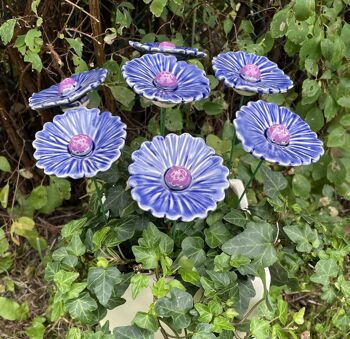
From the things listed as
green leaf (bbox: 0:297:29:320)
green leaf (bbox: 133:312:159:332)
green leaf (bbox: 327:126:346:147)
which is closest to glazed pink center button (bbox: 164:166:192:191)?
green leaf (bbox: 133:312:159:332)

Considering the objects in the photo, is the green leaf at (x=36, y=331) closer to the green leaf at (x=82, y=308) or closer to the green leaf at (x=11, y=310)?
the green leaf at (x=11, y=310)

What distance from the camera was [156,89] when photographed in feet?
2.67

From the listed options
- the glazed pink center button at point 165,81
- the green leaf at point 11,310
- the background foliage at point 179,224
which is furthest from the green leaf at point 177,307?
the green leaf at point 11,310

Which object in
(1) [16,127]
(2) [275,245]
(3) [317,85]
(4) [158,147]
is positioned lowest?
(1) [16,127]

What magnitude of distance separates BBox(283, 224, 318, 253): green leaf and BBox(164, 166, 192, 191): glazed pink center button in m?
0.26

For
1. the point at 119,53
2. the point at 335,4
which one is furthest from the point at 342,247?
the point at 119,53

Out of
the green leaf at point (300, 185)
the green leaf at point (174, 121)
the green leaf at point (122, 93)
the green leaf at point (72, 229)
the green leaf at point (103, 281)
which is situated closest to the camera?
the green leaf at point (103, 281)

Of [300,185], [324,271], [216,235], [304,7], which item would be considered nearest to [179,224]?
[216,235]

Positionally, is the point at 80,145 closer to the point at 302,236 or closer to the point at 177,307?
the point at 177,307

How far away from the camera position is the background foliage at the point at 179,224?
2.80 feet

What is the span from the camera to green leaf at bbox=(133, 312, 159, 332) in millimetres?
794

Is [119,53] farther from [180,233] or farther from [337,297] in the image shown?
[337,297]

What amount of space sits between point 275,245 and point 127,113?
25.3 inches

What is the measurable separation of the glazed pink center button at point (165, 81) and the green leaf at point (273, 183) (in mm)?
312
